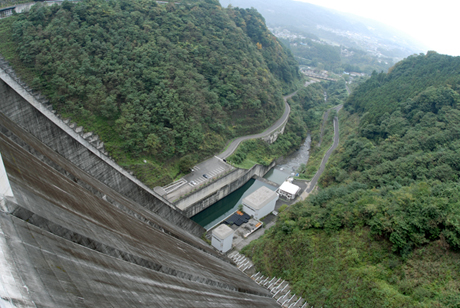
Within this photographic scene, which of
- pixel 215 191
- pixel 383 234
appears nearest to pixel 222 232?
pixel 215 191

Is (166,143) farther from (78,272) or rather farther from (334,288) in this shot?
(78,272)

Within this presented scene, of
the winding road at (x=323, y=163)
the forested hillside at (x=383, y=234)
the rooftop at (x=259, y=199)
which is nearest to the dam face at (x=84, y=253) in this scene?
the forested hillside at (x=383, y=234)

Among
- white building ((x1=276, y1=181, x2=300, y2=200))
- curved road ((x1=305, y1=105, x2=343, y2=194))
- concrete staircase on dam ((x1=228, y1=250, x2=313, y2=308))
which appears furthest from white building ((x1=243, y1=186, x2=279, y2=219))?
curved road ((x1=305, y1=105, x2=343, y2=194))

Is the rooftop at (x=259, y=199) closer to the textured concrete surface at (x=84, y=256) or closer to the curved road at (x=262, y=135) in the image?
the curved road at (x=262, y=135)

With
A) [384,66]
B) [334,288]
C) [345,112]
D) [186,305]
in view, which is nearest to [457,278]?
[334,288]

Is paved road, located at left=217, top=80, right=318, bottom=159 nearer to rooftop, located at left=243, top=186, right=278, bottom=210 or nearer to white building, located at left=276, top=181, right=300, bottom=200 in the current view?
white building, located at left=276, top=181, right=300, bottom=200

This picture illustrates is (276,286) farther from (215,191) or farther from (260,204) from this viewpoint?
(215,191)
